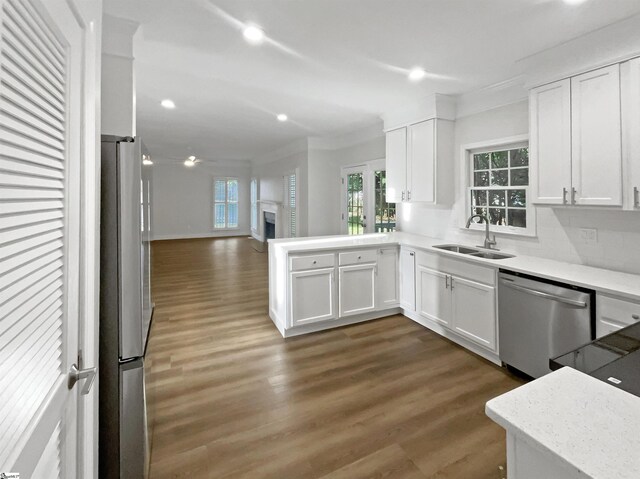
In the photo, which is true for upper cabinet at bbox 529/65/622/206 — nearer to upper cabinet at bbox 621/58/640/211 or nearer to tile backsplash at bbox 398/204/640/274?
upper cabinet at bbox 621/58/640/211

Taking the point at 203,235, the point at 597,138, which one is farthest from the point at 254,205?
the point at 597,138

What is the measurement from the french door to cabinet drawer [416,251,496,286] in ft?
5.68

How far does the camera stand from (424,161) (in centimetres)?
393

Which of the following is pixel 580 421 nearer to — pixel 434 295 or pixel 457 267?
pixel 457 267

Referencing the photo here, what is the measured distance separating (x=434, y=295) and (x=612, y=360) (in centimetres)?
243

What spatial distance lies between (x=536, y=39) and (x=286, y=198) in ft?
19.4

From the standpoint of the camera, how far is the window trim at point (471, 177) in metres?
3.21

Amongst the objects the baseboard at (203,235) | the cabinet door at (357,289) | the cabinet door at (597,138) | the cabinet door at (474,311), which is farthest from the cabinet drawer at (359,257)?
the baseboard at (203,235)

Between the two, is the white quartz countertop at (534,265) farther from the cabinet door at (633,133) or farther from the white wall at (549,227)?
the cabinet door at (633,133)

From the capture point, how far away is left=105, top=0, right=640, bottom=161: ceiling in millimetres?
2082

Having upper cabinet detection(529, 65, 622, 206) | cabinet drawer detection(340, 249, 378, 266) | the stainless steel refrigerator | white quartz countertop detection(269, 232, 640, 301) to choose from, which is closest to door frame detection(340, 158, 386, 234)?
white quartz countertop detection(269, 232, 640, 301)

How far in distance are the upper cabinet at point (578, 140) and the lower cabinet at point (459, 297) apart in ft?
2.79

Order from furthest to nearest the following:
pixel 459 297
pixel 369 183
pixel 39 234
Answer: pixel 369 183, pixel 459 297, pixel 39 234

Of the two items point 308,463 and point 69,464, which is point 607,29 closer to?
point 308,463
